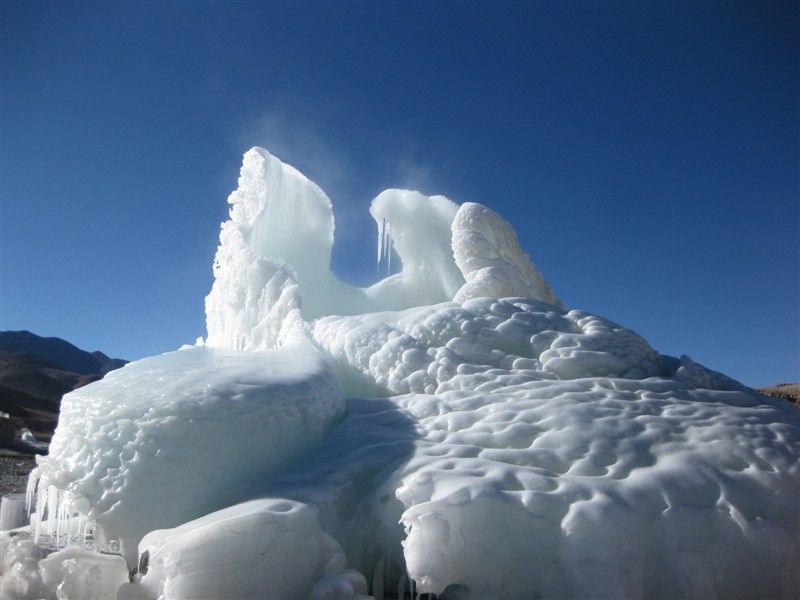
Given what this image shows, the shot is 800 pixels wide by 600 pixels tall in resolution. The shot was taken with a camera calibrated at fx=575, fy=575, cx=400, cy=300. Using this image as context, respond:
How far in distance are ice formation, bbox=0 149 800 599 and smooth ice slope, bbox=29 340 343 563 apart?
11 mm

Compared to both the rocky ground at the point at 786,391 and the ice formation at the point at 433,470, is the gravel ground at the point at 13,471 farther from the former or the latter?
the rocky ground at the point at 786,391

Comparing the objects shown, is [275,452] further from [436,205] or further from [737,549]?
[436,205]

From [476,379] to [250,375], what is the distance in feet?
4.86

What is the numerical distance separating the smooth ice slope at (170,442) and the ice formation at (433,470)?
0.01m

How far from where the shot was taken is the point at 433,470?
2.70 metres

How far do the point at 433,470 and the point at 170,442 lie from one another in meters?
1.35

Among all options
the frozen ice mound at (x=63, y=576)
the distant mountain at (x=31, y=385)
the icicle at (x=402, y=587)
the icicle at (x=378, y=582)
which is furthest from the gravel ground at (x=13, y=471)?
the icicle at (x=402, y=587)

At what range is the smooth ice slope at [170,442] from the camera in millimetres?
2783

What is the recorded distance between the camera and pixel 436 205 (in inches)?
350

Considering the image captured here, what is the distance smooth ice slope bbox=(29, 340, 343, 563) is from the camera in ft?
9.13

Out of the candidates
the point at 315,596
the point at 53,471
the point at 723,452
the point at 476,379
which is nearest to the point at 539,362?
the point at 476,379

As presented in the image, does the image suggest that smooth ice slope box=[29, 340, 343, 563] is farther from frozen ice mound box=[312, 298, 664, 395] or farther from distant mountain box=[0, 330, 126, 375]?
distant mountain box=[0, 330, 126, 375]

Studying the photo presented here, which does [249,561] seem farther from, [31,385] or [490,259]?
[31,385]

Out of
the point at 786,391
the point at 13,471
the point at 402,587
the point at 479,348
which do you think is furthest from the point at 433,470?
the point at 786,391
